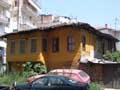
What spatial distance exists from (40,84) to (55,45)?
18.4 meters

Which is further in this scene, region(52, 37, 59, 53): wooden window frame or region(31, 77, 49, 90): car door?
region(52, 37, 59, 53): wooden window frame

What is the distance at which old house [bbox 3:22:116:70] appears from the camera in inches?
1553

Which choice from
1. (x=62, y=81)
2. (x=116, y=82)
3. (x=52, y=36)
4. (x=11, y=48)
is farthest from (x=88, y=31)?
(x=62, y=81)

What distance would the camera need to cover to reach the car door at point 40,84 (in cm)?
2306

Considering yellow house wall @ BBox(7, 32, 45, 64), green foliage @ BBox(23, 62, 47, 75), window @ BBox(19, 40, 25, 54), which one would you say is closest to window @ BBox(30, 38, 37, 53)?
yellow house wall @ BBox(7, 32, 45, 64)

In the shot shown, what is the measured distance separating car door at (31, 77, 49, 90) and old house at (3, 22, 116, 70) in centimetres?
1550

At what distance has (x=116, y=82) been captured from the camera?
3731 centimetres

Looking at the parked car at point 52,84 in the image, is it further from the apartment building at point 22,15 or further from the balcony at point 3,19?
the apartment building at point 22,15

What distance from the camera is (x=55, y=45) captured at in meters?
41.6

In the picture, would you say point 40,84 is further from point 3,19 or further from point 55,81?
point 3,19

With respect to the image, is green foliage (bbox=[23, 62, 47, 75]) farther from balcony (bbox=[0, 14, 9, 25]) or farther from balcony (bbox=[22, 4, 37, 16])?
balcony (bbox=[22, 4, 37, 16])

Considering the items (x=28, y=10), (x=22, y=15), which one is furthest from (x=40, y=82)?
(x=28, y=10)

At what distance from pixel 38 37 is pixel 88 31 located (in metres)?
5.40

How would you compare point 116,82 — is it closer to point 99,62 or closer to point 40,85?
point 99,62
